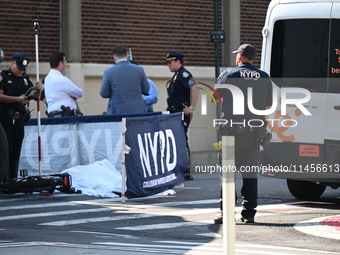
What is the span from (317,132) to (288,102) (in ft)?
1.77

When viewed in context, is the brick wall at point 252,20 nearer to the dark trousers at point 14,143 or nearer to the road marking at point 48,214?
the dark trousers at point 14,143

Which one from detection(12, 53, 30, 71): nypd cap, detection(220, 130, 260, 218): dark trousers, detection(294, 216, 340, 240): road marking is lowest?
detection(294, 216, 340, 240): road marking

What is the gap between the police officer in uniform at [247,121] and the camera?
33.0 feet

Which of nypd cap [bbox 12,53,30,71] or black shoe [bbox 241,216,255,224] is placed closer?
black shoe [bbox 241,216,255,224]

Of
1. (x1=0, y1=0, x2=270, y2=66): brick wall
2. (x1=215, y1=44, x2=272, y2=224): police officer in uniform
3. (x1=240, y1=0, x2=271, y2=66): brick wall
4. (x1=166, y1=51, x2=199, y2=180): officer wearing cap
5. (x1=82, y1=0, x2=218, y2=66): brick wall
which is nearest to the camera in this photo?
(x1=215, y1=44, x2=272, y2=224): police officer in uniform

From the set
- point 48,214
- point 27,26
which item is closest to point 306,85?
point 48,214

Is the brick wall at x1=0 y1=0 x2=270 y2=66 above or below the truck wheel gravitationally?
above

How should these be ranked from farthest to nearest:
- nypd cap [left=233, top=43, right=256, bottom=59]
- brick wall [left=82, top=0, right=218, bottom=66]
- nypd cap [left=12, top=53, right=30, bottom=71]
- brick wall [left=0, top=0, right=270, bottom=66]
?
brick wall [left=82, top=0, right=218, bottom=66] < brick wall [left=0, top=0, right=270, bottom=66] < nypd cap [left=12, top=53, right=30, bottom=71] < nypd cap [left=233, top=43, right=256, bottom=59]

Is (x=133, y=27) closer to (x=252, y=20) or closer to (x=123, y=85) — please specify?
(x=252, y=20)

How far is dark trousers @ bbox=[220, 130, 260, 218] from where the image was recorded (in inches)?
397

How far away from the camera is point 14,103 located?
1277cm

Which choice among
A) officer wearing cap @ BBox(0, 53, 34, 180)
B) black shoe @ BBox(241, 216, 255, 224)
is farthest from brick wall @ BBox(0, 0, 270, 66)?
black shoe @ BBox(241, 216, 255, 224)

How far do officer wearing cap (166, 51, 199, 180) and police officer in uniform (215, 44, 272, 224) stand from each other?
447 centimetres

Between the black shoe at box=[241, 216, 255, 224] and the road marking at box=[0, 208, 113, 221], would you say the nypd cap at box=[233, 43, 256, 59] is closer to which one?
the black shoe at box=[241, 216, 255, 224]
